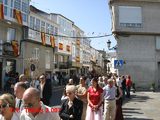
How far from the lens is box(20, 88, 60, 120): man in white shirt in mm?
4469

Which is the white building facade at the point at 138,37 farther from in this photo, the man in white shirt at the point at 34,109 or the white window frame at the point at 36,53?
the man in white shirt at the point at 34,109

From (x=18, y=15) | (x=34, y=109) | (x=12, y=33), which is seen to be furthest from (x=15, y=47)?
(x=34, y=109)

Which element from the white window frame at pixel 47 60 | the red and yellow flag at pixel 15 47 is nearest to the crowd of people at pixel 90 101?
the red and yellow flag at pixel 15 47

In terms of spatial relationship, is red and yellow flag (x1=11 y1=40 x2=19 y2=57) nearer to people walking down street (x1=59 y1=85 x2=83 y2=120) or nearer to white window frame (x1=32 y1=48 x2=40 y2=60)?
white window frame (x1=32 y1=48 x2=40 y2=60)

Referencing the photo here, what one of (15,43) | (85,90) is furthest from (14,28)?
(85,90)

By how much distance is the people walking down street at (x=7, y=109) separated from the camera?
4.71 meters

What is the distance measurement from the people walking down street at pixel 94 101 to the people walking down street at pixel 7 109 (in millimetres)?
5963

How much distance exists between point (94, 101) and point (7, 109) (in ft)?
20.8

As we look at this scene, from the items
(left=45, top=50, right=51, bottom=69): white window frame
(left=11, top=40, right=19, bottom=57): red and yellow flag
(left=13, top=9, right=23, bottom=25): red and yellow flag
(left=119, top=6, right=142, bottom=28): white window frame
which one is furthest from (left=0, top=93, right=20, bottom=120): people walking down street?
(left=45, top=50, right=51, bottom=69): white window frame

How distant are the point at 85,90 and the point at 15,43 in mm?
31012

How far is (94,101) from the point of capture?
1091 centimetres

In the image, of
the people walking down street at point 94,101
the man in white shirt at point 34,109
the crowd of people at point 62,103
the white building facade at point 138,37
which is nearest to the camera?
the man in white shirt at point 34,109

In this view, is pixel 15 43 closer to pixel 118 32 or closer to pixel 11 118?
pixel 118 32

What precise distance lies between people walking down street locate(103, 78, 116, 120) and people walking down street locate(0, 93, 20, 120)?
7.72 meters
